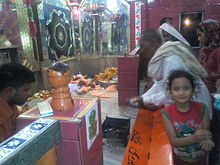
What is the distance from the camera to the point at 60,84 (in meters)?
0.95

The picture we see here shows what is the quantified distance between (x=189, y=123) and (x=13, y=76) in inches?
45.2

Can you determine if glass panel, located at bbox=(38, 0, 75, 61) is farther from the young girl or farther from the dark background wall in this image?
the young girl

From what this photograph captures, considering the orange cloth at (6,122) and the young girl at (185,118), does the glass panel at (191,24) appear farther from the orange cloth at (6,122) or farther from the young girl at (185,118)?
the orange cloth at (6,122)

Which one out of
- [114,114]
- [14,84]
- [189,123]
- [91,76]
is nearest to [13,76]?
[14,84]

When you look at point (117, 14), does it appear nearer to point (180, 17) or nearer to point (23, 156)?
point (180, 17)

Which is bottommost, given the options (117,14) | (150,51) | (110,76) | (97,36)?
(110,76)

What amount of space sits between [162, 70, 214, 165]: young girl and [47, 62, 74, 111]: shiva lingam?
27.4 inches

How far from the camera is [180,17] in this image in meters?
5.56

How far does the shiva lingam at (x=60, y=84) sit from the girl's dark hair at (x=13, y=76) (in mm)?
302

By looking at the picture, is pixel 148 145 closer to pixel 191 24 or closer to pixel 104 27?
pixel 191 24

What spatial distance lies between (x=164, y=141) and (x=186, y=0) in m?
5.17

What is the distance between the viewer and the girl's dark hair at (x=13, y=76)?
1160mm

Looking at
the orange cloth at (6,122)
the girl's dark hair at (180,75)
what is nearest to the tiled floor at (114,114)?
the girl's dark hair at (180,75)

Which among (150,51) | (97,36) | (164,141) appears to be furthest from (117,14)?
(164,141)
